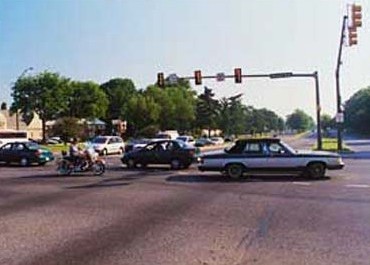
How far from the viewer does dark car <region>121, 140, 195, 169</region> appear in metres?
31.5

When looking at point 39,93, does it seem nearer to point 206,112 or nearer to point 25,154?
point 206,112

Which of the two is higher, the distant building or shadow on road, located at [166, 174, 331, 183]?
the distant building

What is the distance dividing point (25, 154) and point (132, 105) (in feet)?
241

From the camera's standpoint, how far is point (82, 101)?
121m

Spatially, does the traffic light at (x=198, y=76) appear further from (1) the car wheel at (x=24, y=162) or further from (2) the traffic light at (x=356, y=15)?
(2) the traffic light at (x=356, y=15)

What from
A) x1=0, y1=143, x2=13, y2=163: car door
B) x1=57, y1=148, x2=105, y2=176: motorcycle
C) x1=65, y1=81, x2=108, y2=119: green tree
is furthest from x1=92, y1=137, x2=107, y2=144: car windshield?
x1=65, y1=81, x2=108, y2=119: green tree

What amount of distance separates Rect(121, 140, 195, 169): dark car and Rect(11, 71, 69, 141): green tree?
222 ft

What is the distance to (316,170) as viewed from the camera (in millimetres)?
23969

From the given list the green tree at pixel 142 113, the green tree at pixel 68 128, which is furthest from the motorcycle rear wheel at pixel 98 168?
the green tree at pixel 142 113

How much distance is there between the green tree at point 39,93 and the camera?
98.2 meters

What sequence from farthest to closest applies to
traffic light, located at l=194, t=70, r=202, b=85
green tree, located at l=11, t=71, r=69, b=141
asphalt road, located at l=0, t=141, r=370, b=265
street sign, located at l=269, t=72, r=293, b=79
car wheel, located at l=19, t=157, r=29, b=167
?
green tree, located at l=11, t=71, r=69, b=141 → street sign, located at l=269, t=72, r=293, b=79 → traffic light, located at l=194, t=70, r=202, b=85 → car wheel, located at l=19, t=157, r=29, b=167 → asphalt road, located at l=0, t=141, r=370, b=265

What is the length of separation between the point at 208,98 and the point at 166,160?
118113 millimetres

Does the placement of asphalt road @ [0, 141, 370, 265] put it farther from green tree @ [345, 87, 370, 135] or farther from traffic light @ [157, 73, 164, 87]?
green tree @ [345, 87, 370, 135]

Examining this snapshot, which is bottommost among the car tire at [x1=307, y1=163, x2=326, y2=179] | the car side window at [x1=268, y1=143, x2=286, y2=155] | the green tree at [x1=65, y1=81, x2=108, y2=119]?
the car tire at [x1=307, y1=163, x2=326, y2=179]
